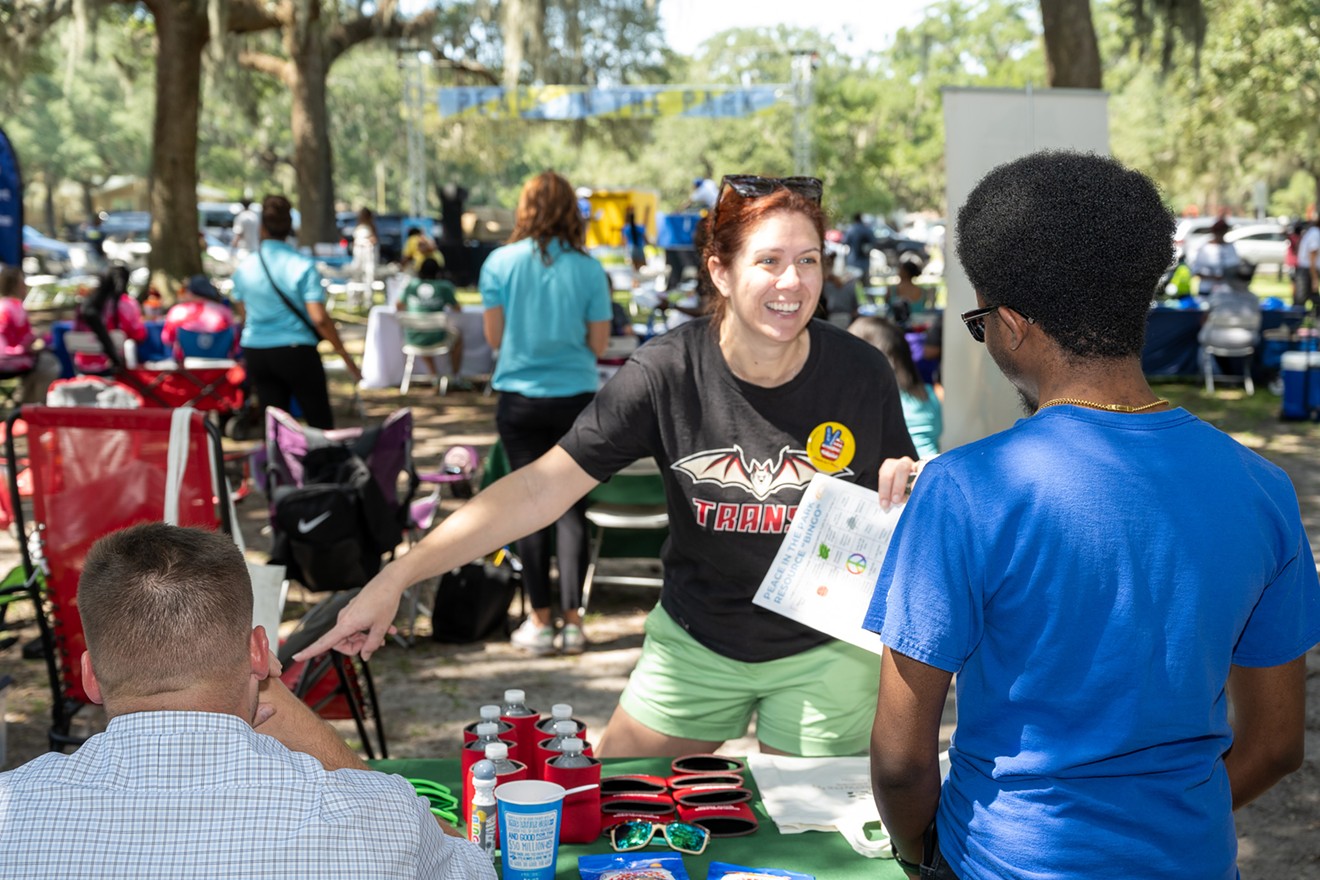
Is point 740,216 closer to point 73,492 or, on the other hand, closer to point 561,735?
point 561,735

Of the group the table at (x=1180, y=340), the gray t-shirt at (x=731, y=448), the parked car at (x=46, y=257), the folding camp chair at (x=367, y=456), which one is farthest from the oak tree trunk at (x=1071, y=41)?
the parked car at (x=46, y=257)

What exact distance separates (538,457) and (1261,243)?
34818 mm

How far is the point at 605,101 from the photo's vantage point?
69.4 feet

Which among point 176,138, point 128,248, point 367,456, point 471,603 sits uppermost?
point 176,138

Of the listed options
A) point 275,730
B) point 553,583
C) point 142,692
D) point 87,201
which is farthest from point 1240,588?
point 87,201

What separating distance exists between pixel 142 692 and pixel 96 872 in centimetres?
22

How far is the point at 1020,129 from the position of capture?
5348mm

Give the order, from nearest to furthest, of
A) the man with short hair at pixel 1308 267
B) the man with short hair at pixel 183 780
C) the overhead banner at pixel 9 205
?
the man with short hair at pixel 183 780 → the overhead banner at pixel 9 205 → the man with short hair at pixel 1308 267

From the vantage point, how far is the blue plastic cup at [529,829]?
7.01 feet

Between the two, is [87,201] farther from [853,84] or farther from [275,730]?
[275,730]

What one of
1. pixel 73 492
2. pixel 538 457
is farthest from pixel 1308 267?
pixel 73 492

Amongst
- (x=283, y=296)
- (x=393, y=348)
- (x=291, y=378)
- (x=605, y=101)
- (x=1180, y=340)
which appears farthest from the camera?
(x=605, y=101)

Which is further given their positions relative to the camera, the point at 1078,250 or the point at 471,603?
the point at 471,603

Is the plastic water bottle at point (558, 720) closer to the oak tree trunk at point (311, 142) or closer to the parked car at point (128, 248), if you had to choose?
the oak tree trunk at point (311, 142)
